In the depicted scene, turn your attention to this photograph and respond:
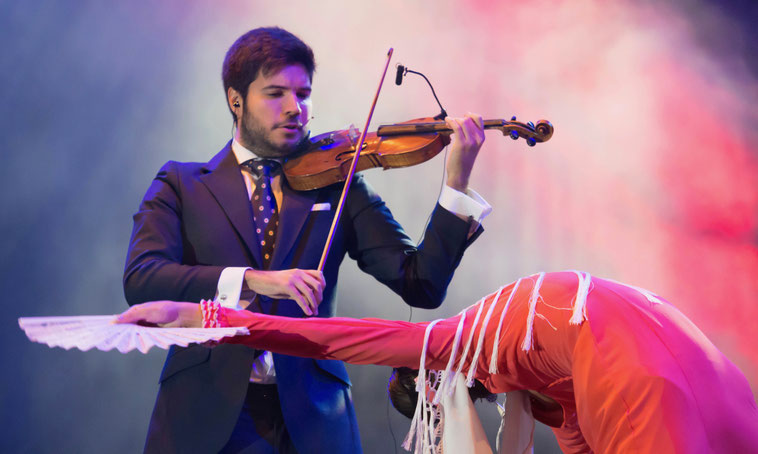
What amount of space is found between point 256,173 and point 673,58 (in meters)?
2.29

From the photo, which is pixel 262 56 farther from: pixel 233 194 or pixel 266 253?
pixel 266 253

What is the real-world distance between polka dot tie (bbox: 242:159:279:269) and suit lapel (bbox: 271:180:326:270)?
34 millimetres

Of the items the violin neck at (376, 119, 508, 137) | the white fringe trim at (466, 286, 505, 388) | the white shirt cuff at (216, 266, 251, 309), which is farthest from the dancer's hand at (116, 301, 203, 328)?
the violin neck at (376, 119, 508, 137)

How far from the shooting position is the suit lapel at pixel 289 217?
71.1 inches

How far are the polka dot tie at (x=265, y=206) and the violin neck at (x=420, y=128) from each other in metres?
0.34

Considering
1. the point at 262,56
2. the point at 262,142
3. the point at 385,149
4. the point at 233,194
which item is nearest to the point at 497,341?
the point at 385,149

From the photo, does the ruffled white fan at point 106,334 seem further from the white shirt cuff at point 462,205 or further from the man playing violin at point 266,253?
the white shirt cuff at point 462,205

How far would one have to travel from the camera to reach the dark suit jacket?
1.58 meters

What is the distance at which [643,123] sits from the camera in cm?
322

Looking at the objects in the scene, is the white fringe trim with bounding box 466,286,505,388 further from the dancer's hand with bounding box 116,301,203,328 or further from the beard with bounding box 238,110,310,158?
the beard with bounding box 238,110,310,158

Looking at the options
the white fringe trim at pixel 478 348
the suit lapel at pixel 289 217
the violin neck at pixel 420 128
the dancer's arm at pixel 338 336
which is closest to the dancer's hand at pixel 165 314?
the dancer's arm at pixel 338 336

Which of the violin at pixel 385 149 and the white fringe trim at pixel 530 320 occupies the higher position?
the violin at pixel 385 149

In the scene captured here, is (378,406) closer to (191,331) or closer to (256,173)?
(256,173)

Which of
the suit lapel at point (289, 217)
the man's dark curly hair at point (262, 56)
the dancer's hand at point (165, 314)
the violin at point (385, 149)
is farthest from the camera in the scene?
the man's dark curly hair at point (262, 56)
